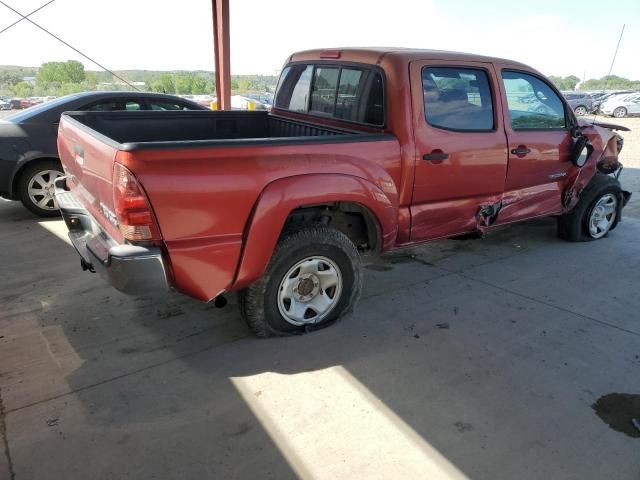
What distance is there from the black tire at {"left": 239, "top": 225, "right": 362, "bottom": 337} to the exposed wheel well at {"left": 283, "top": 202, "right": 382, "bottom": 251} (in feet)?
0.44

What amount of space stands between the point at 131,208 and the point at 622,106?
3288cm

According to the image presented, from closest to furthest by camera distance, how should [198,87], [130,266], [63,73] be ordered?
[130,266]
[63,73]
[198,87]

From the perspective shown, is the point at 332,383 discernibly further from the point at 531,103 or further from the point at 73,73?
the point at 73,73

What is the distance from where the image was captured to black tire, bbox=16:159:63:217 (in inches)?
229

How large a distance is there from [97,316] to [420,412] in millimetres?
2429

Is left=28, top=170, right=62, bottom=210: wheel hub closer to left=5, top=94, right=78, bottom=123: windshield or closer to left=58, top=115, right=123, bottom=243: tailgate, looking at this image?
left=5, top=94, right=78, bottom=123: windshield

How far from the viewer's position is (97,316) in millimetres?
3615

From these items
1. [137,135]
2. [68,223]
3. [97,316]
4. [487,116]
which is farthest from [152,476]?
[487,116]

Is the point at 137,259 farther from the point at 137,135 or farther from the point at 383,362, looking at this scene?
the point at 137,135

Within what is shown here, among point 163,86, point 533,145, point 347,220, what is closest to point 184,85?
point 163,86

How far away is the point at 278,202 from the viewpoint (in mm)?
2891

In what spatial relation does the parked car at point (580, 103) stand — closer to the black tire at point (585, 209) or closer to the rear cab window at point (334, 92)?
the black tire at point (585, 209)

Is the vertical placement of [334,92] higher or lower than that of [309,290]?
higher

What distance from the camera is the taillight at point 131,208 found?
2.47 metres
